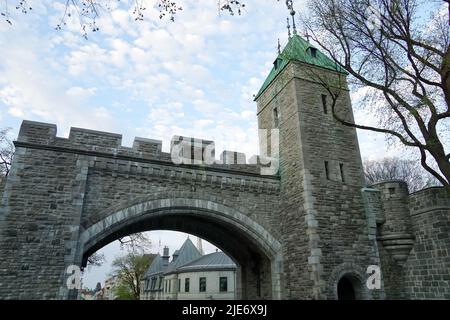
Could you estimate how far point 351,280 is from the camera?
33.9ft

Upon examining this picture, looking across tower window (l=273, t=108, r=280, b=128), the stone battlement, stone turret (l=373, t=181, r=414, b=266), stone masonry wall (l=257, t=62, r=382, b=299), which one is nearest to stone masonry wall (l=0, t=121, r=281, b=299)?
the stone battlement

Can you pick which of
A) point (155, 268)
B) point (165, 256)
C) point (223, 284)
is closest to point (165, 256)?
point (165, 256)

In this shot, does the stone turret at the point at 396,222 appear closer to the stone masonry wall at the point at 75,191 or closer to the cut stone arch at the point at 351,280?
the cut stone arch at the point at 351,280

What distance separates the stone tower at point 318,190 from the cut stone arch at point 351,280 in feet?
0.09

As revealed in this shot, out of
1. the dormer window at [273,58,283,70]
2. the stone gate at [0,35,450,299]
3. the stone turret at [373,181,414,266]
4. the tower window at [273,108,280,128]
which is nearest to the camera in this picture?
the stone gate at [0,35,450,299]

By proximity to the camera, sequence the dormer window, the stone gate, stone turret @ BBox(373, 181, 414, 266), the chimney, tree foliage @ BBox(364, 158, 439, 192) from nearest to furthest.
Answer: the stone gate < stone turret @ BBox(373, 181, 414, 266) < the dormer window < tree foliage @ BBox(364, 158, 439, 192) < the chimney

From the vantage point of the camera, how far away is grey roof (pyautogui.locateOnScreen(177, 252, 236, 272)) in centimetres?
2796

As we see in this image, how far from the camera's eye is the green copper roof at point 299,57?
42.6 ft

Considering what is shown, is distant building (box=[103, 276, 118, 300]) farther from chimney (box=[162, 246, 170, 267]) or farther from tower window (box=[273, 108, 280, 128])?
tower window (box=[273, 108, 280, 128])

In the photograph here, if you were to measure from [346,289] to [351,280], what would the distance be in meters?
0.63

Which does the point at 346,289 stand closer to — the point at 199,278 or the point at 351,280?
the point at 351,280

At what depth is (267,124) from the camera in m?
13.9

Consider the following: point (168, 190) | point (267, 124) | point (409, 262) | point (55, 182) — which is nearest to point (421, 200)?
point (409, 262)

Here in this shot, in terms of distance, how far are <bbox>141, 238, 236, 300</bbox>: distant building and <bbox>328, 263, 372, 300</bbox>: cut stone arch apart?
639 inches
